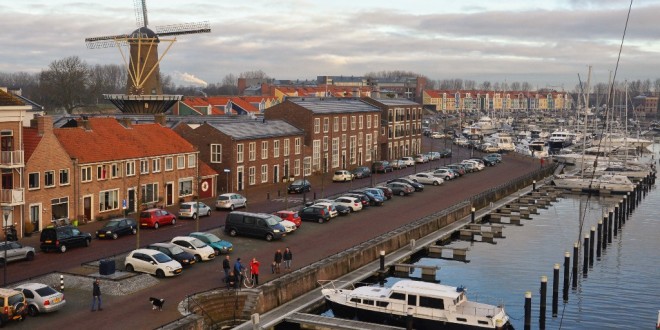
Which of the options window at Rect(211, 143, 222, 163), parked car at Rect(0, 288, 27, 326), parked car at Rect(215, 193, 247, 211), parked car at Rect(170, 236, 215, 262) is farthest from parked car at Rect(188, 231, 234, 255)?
window at Rect(211, 143, 222, 163)

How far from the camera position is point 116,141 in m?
54.5

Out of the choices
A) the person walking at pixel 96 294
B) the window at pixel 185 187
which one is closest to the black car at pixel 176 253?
the person walking at pixel 96 294

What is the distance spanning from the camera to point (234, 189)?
215 ft

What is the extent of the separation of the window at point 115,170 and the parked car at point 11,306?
2385 centimetres

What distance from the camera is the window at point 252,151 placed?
222ft

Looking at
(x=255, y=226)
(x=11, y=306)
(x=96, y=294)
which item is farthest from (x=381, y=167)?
(x=11, y=306)

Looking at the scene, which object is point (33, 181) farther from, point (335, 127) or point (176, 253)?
point (335, 127)

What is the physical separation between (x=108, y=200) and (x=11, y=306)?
942 inches

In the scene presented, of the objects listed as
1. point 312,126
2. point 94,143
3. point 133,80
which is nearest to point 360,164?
point 312,126

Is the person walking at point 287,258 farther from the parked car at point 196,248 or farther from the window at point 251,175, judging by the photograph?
the window at point 251,175

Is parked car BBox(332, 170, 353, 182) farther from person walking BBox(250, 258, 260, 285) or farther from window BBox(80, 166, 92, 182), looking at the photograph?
person walking BBox(250, 258, 260, 285)

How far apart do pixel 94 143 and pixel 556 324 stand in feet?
109

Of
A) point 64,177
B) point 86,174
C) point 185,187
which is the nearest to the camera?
point 64,177

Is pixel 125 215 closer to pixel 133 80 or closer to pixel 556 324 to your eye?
pixel 556 324
